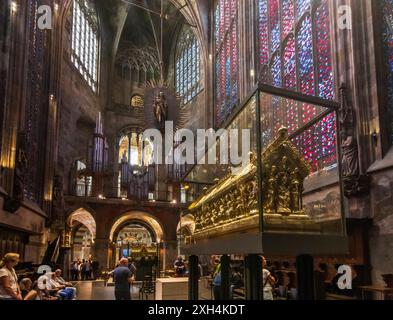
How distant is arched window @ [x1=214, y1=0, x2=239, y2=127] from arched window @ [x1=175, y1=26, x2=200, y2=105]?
379 cm

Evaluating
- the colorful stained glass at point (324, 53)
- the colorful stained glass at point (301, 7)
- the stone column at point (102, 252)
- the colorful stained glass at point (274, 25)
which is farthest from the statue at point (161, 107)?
the colorful stained glass at point (324, 53)

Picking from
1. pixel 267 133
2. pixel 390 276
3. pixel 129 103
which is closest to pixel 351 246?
pixel 390 276

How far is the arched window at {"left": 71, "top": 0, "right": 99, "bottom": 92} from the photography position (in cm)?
2461

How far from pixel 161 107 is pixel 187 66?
17.6ft

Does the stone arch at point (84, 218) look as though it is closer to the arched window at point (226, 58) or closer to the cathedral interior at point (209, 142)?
the cathedral interior at point (209, 142)

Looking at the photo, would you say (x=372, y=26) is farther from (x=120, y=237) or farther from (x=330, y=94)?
(x=120, y=237)

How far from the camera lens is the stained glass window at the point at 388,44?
30.2ft

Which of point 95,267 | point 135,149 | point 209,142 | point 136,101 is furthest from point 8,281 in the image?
point 136,101

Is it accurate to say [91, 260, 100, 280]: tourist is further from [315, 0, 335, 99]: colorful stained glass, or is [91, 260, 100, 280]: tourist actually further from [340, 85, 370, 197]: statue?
[340, 85, 370, 197]: statue

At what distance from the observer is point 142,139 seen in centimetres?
2891

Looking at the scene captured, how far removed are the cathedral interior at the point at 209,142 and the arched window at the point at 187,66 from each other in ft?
0.57

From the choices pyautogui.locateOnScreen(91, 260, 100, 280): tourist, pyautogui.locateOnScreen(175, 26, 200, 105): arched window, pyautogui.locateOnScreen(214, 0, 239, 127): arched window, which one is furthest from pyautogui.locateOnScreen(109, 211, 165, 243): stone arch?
pyautogui.locateOnScreen(175, 26, 200, 105): arched window

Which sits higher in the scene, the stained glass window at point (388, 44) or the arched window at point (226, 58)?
the arched window at point (226, 58)

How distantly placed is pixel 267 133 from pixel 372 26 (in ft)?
22.6
